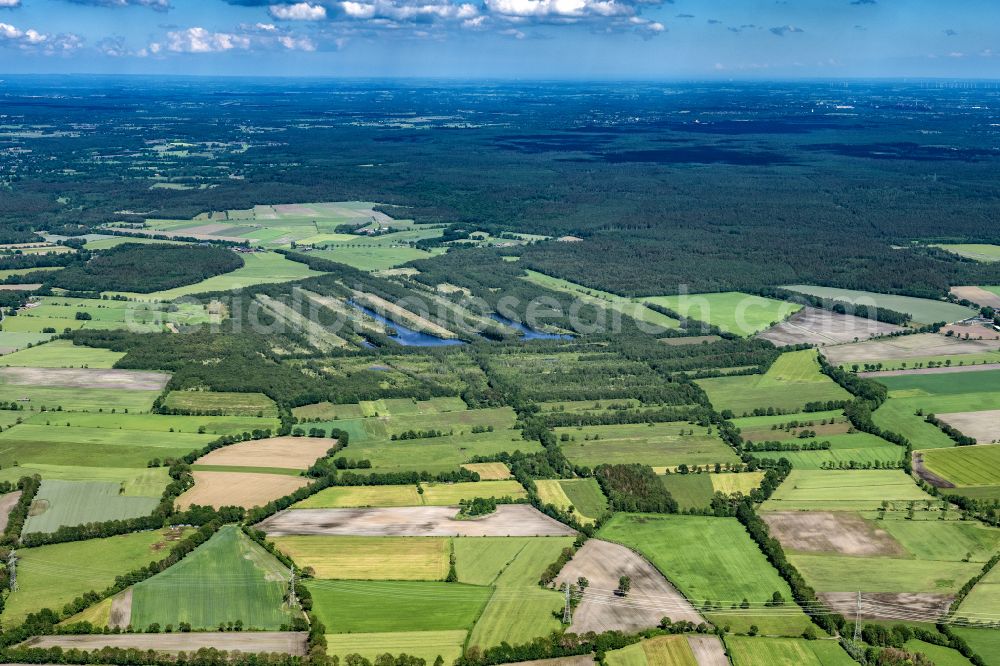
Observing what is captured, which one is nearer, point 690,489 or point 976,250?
point 690,489

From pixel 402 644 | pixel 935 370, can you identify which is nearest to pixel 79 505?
pixel 402 644

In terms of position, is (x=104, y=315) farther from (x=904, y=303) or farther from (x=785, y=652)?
(x=904, y=303)

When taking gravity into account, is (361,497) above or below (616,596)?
above

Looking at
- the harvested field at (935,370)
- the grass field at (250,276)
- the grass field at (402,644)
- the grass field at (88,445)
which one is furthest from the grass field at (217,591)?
the grass field at (250,276)

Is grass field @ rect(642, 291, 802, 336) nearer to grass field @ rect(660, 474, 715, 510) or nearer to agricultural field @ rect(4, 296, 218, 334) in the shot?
grass field @ rect(660, 474, 715, 510)

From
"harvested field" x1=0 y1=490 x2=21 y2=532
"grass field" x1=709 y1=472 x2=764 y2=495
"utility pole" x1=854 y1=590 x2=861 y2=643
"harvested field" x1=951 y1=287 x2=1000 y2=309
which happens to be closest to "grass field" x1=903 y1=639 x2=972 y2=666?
"utility pole" x1=854 y1=590 x2=861 y2=643

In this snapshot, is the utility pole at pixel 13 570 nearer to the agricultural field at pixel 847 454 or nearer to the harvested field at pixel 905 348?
the agricultural field at pixel 847 454
